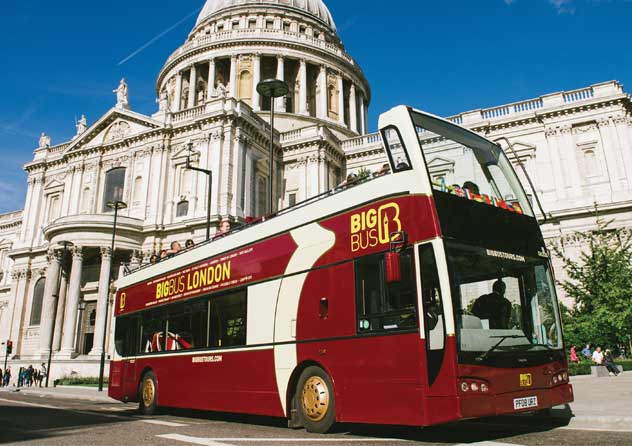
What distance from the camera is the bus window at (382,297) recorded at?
6.62 meters

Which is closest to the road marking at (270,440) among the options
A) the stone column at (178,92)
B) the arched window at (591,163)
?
the arched window at (591,163)

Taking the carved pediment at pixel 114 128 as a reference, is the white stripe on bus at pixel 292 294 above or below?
below

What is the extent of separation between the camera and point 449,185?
286 inches

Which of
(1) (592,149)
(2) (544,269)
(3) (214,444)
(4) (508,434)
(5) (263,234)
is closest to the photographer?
(3) (214,444)

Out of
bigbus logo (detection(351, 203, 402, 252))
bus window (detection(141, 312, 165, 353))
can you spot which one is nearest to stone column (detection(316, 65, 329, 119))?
bus window (detection(141, 312, 165, 353))

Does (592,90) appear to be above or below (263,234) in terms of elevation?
above

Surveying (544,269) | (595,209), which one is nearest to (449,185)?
(544,269)

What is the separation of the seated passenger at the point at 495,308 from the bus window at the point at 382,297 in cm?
88

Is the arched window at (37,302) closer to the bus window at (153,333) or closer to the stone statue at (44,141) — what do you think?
the stone statue at (44,141)

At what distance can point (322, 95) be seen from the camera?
50.9 metres

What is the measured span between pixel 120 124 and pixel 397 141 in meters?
35.5

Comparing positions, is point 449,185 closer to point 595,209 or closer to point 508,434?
point 508,434

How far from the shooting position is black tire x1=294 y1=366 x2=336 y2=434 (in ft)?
25.0

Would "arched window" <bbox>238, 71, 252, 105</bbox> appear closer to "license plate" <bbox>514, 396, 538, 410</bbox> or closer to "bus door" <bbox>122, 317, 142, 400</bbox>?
"bus door" <bbox>122, 317, 142, 400</bbox>
